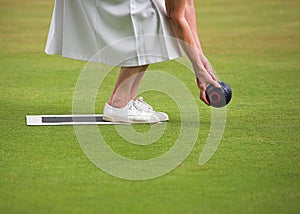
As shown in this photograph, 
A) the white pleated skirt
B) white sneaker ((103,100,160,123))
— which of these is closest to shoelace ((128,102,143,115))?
white sneaker ((103,100,160,123))

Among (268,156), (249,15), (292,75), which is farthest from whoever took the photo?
(249,15)

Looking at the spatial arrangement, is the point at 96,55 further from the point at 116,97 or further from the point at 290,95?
the point at 290,95

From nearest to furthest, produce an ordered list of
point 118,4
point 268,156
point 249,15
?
point 268,156 → point 118,4 → point 249,15

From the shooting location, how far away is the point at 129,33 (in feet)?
19.1

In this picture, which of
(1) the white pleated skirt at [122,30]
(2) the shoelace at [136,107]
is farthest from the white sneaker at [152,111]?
(1) the white pleated skirt at [122,30]

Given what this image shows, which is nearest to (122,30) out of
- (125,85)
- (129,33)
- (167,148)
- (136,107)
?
(129,33)

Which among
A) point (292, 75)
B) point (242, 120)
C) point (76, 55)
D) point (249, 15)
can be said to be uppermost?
point (76, 55)

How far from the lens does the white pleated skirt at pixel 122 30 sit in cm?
580

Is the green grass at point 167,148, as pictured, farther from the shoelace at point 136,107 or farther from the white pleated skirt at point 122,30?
the white pleated skirt at point 122,30

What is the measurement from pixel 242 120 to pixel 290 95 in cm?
107

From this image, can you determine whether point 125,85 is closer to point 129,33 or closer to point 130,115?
point 130,115

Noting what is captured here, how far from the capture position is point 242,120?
611cm

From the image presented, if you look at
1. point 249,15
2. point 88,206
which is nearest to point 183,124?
point 88,206

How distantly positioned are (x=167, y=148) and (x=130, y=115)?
745 mm
